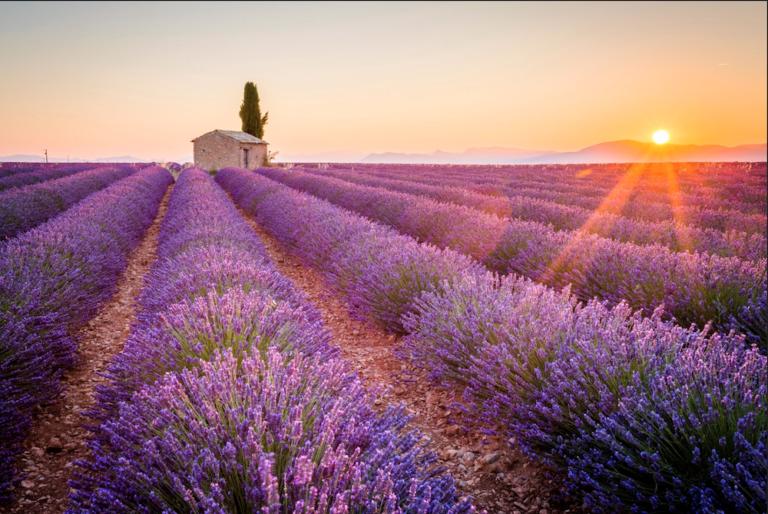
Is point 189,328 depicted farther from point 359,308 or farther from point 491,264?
point 491,264

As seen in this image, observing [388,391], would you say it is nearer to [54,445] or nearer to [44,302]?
[54,445]

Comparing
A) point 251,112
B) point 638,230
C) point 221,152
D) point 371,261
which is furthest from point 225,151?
point 638,230

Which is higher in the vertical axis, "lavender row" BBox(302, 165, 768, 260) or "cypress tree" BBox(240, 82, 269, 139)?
"cypress tree" BBox(240, 82, 269, 139)

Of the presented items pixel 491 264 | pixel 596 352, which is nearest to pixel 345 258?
pixel 491 264

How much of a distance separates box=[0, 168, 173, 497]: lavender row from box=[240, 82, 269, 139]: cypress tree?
30702mm

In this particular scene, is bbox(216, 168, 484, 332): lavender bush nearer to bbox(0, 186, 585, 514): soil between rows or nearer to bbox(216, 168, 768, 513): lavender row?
bbox(216, 168, 768, 513): lavender row

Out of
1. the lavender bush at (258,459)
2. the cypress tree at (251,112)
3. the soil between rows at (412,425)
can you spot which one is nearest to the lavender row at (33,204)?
the soil between rows at (412,425)

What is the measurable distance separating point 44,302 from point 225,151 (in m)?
26.4

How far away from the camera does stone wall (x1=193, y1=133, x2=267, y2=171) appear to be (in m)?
26.8

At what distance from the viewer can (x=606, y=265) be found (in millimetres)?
3771

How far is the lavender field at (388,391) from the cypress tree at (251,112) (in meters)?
31.9

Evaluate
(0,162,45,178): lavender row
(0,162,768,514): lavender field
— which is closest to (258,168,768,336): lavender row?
(0,162,768,514): lavender field

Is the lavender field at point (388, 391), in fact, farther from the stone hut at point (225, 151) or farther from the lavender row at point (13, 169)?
the stone hut at point (225, 151)

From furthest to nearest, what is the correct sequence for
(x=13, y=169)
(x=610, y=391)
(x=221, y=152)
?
(x=221, y=152)
(x=13, y=169)
(x=610, y=391)
